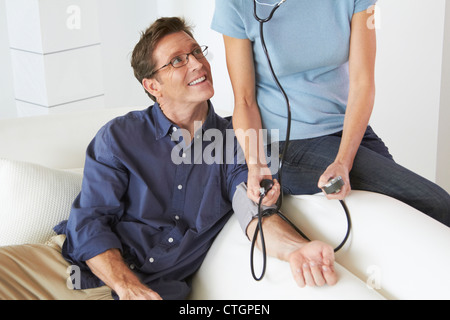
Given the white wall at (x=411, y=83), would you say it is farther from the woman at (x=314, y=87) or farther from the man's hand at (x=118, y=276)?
the man's hand at (x=118, y=276)

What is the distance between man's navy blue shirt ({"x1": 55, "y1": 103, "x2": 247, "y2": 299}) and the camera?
1.65 meters

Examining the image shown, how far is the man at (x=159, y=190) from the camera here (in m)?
1.60

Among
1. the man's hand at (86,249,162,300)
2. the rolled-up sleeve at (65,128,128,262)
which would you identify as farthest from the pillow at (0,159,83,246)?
the man's hand at (86,249,162,300)

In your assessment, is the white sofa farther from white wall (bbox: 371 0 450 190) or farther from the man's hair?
white wall (bbox: 371 0 450 190)

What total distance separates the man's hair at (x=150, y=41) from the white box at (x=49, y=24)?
1501mm

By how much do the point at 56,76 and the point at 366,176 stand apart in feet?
6.74

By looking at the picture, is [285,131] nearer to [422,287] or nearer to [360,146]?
[360,146]

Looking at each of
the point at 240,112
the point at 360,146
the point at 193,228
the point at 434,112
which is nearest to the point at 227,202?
the point at 193,228

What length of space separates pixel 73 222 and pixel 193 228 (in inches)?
11.7

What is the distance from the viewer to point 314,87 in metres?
1.73

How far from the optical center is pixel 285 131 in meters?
1.75

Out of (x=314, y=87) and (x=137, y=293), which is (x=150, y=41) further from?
(x=137, y=293)
